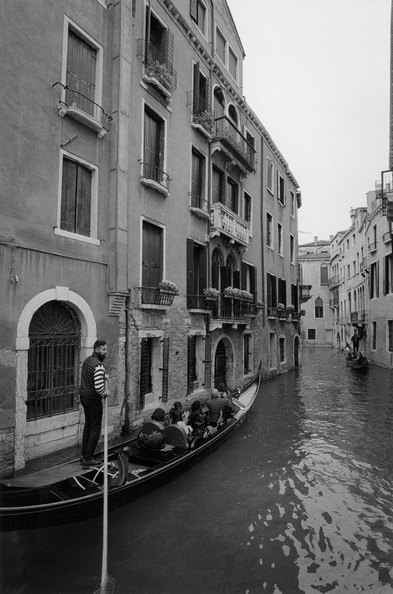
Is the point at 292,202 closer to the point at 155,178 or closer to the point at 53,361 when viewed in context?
the point at 155,178

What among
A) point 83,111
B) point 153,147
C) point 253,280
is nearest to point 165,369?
point 153,147

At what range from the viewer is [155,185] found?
9.71 meters

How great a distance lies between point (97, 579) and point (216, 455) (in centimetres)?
419

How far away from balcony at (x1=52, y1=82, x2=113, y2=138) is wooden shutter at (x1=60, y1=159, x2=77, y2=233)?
815 millimetres

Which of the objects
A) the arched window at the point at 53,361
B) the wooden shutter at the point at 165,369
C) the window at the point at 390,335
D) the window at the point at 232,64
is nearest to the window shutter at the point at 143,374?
the wooden shutter at the point at 165,369

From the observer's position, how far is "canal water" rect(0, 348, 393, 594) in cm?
436

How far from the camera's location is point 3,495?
14.5ft

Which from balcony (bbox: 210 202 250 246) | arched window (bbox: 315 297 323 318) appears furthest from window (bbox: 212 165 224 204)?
arched window (bbox: 315 297 323 318)

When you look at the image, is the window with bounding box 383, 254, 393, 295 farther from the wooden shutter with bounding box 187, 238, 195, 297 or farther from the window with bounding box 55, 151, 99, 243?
the window with bounding box 55, 151, 99, 243

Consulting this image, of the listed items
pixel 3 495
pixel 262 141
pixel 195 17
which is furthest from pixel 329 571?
pixel 262 141

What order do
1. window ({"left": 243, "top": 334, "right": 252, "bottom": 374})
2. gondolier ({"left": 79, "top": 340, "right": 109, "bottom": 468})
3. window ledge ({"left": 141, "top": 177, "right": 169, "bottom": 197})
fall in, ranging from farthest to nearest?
1. window ({"left": 243, "top": 334, "right": 252, "bottom": 374})
2. window ledge ({"left": 141, "top": 177, "right": 169, "bottom": 197})
3. gondolier ({"left": 79, "top": 340, "right": 109, "bottom": 468})

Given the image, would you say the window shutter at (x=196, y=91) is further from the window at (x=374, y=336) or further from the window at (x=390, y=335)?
the window at (x=374, y=336)

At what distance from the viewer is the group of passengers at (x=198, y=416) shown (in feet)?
24.4

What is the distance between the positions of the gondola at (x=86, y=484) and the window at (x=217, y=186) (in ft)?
27.8
